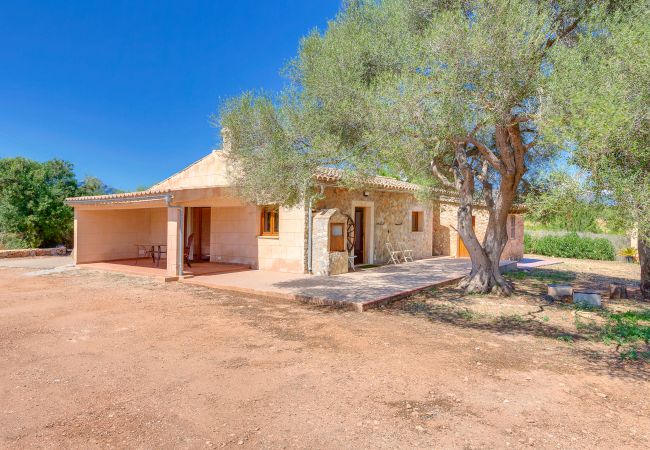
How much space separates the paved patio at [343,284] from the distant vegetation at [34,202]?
42.3 feet

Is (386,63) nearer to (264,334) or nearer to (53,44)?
(264,334)

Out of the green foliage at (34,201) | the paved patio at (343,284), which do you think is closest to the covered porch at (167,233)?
the paved patio at (343,284)

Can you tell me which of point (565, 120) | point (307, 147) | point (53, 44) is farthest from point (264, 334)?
point (53, 44)

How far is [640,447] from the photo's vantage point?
2.93m

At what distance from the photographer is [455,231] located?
19547 mm

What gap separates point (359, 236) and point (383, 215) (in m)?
1.34

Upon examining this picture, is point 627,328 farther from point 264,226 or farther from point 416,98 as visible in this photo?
point 264,226

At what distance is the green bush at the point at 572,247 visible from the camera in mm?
20125

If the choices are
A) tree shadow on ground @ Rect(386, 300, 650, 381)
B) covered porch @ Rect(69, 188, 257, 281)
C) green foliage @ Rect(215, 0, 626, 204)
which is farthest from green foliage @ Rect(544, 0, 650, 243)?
covered porch @ Rect(69, 188, 257, 281)

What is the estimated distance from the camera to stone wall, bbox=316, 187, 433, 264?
13.3 m

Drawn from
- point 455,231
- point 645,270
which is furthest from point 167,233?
point 645,270

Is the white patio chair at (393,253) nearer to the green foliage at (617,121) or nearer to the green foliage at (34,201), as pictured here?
the green foliage at (617,121)

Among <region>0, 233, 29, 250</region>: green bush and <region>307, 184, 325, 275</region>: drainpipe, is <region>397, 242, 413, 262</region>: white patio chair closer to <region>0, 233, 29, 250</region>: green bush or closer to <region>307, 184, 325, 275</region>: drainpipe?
<region>307, 184, 325, 275</region>: drainpipe

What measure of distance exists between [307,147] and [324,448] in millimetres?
6062
